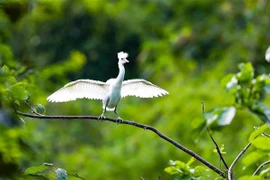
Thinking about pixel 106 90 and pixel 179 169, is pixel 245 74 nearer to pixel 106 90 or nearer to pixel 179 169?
pixel 179 169

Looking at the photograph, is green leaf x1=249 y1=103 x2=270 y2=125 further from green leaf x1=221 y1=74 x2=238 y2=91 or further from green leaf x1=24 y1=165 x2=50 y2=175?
green leaf x1=24 y1=165 x2=50 y2=175

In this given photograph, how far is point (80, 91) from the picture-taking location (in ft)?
13.4

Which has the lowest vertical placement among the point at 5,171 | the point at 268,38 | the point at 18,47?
the point at 5,171

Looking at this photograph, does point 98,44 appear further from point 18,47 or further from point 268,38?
point 268,38

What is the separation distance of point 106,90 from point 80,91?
7.2 inches

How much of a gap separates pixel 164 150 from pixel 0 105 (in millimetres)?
9056

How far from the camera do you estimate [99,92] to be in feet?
13.2

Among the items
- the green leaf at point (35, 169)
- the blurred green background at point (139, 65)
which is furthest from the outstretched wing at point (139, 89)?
the green leaf at point (35, 169)

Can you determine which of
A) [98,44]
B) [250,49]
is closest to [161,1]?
[98,44]

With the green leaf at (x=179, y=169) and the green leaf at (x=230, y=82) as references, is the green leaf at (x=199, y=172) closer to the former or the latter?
the green leaf at (x=179, y=169)

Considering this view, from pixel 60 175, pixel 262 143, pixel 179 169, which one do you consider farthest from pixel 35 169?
pixel 262 143

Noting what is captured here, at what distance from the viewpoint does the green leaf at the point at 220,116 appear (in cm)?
197

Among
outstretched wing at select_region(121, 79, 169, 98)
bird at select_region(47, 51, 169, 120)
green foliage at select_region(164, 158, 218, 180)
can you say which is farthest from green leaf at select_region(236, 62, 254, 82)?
outstretched wing at select_region(121, 79, 169, 98)

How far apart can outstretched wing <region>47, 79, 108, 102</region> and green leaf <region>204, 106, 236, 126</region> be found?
1973 millimetres
